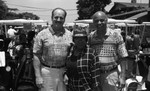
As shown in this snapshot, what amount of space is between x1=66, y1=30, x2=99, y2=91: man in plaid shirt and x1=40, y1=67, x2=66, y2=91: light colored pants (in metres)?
0.30

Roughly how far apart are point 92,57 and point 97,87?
16.1 inches

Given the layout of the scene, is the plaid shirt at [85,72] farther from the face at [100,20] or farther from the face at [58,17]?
the face at [58,17]

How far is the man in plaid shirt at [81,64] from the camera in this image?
358 centimetres

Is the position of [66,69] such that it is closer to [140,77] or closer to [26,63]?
[26,63]

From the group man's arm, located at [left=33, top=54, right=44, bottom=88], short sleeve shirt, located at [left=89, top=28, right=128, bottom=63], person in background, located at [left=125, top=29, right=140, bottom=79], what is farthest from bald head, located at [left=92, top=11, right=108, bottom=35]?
person in background, located at [left=125, top=29, right=140, bottom=79]

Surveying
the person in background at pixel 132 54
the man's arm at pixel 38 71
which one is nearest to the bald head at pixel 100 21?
the man's arm at pixel 38 71

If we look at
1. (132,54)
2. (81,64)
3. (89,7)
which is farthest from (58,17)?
(89,7)

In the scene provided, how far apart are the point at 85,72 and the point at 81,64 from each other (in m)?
0.11

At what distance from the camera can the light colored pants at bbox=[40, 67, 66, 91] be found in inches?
153

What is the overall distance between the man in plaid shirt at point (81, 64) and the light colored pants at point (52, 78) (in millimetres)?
298

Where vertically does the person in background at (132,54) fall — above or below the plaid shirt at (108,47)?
below

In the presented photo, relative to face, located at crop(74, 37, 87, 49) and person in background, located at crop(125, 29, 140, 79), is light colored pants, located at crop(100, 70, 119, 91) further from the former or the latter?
person in background, located at crop(125, 29, 140, 79)

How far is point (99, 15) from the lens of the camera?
149 inches

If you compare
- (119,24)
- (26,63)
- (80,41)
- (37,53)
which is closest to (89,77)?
(80,41)
